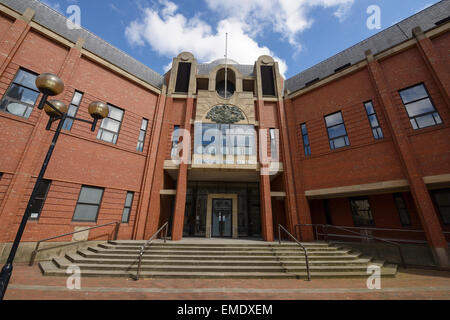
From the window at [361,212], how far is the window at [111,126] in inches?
634

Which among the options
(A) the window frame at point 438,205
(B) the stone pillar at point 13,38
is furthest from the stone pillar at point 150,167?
(A) the window frame at point 438,205

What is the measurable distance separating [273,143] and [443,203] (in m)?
9.43

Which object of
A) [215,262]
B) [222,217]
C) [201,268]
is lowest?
[201,268]

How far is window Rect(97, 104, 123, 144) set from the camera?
419 inches

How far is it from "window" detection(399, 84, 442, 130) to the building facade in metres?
0.06

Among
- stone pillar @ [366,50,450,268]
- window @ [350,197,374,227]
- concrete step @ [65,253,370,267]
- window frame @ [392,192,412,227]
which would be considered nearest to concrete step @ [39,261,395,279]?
concrete step @ [65,253,370,267]

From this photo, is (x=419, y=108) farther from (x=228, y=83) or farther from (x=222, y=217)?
(x=222, y=217)

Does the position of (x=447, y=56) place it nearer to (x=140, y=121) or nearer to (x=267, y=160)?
(x=267, y=160)

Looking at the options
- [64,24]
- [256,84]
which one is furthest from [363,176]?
[64,24]

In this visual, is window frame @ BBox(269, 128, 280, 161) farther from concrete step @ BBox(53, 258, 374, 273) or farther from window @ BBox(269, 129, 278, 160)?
concrete step @ BBox(53, 258, 374, 273)

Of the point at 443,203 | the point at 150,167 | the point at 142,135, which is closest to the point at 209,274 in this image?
the point at 150,167

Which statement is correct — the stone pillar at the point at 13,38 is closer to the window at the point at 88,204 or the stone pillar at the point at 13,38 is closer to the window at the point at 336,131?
the window at the point at 88,204

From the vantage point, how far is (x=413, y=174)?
865cm

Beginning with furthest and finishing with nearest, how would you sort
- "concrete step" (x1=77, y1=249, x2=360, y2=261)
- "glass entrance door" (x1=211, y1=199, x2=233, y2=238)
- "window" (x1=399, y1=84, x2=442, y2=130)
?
1. "glass entrance door" (x1=211, y1=199, x2=233, y2=238)
2. "window" (x1=399, y1=84, x2=442, y2=130)
3. "concrete step" (x1=77, y1=249, x2=360, y2=261)
